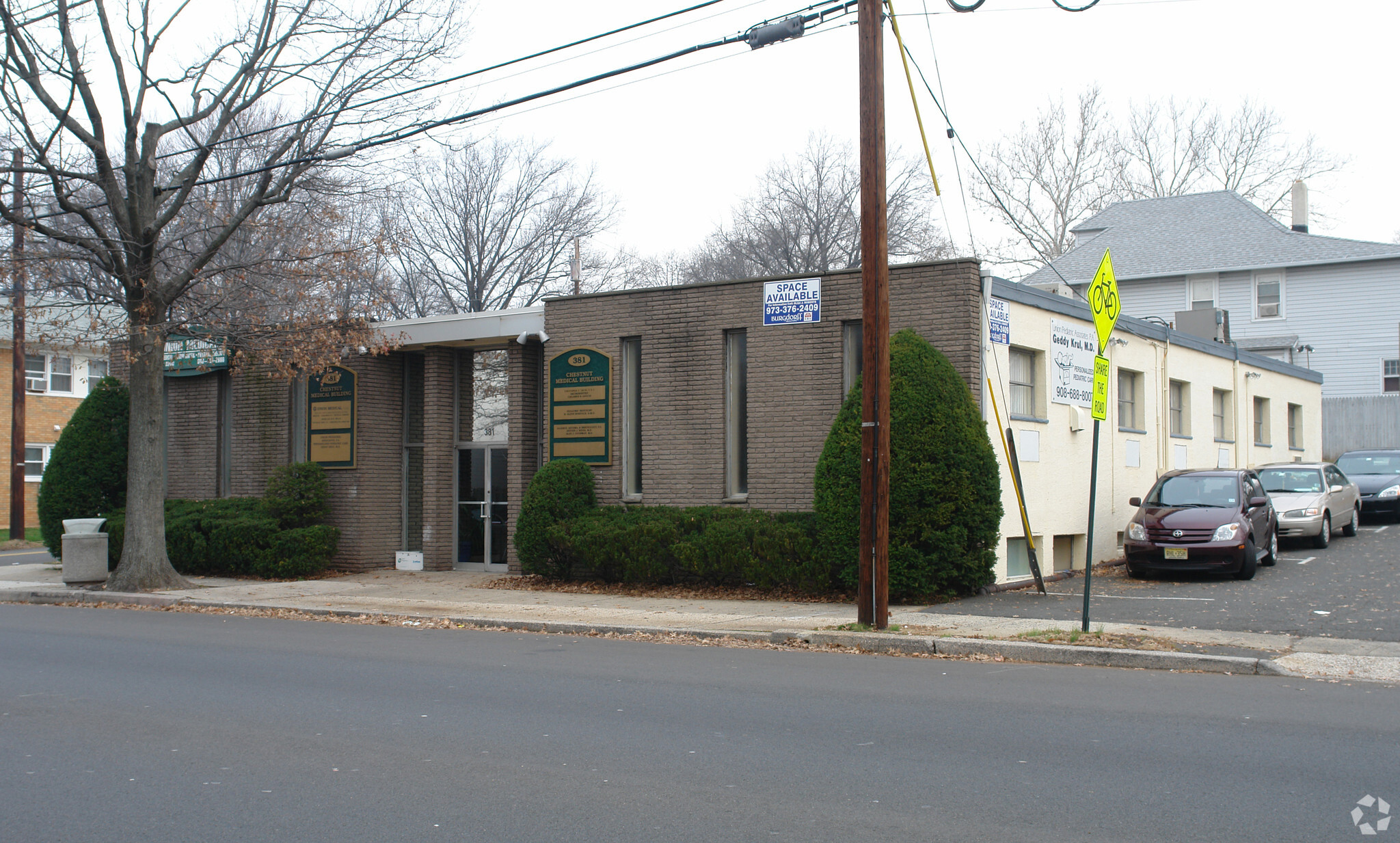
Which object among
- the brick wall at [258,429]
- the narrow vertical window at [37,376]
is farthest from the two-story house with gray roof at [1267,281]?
the narrow vertical window at [37,376]

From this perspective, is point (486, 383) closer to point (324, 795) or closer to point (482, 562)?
point (482, 562)

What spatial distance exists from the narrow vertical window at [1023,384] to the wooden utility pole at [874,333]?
5051mm

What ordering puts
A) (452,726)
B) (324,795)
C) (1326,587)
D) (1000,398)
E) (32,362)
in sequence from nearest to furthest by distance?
(324,795), (452,726), (1326,587), (1000,398), (32,362)

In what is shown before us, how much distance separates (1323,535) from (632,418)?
12.3 metres

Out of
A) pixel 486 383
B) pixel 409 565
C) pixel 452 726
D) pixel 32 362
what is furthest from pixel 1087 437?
pixel 32 362

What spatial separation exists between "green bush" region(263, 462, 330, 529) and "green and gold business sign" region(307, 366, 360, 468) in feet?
1.38

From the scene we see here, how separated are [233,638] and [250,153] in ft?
81.2

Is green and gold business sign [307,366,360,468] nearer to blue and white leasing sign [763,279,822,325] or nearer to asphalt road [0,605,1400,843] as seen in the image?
blue and white leasing sign [763,279,822,325]

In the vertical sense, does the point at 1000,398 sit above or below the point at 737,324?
below

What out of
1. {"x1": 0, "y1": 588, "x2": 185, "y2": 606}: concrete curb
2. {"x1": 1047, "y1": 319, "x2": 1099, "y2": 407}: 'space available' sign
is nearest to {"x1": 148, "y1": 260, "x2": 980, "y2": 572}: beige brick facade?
{"x1": 1047, "y1": 319, "x2": 1099, "y2": 407}: 'space available' sign

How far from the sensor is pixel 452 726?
7320 mm

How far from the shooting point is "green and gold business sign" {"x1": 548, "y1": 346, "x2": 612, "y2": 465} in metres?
17.7

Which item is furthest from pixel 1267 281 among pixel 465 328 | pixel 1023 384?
pixel 465 328
